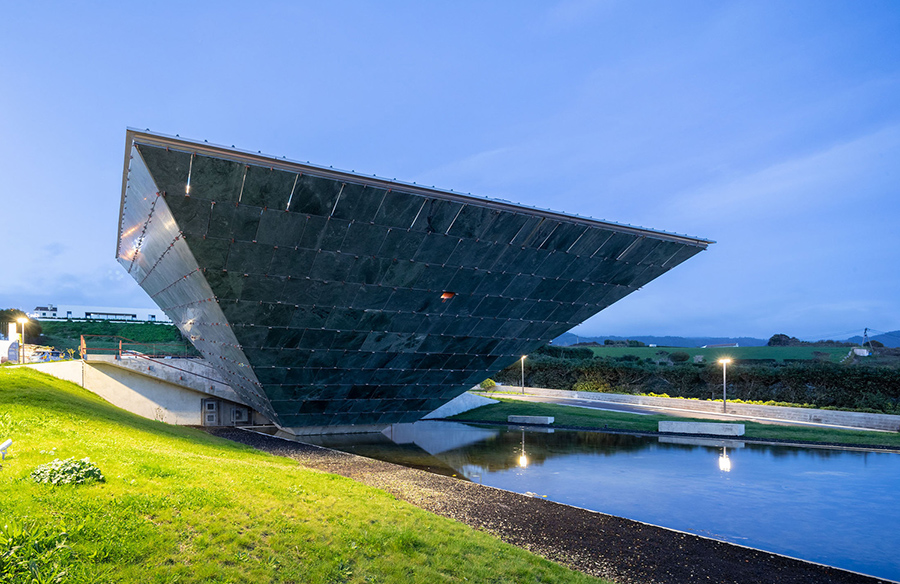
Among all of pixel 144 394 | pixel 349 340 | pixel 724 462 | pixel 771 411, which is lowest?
pixel 771 411

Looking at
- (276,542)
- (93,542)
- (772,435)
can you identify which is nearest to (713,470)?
(772,435)

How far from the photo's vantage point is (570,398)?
5531 centimetres

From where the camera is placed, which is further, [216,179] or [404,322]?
[404,322]

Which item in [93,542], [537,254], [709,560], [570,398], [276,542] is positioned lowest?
[570,398]

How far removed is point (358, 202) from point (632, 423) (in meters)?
26.2

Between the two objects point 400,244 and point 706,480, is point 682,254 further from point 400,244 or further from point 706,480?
point 400,244

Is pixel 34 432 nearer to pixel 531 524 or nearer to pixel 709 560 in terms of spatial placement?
pixel 531 524

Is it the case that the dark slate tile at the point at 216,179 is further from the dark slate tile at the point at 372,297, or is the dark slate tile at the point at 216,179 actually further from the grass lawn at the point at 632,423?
the grass lawn at the point at 632,423

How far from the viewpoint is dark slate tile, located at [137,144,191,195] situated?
13.6m

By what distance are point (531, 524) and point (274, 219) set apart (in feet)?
38.2

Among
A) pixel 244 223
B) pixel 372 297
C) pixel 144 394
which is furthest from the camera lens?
pixel 144 394

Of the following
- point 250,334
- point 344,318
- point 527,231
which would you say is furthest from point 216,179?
point 527,231

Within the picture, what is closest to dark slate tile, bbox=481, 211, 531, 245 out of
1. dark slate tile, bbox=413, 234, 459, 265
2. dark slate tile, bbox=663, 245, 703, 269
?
dark slate tile, bbox=413, 234, 459, 265

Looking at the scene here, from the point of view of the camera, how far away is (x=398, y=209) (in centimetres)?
1702
